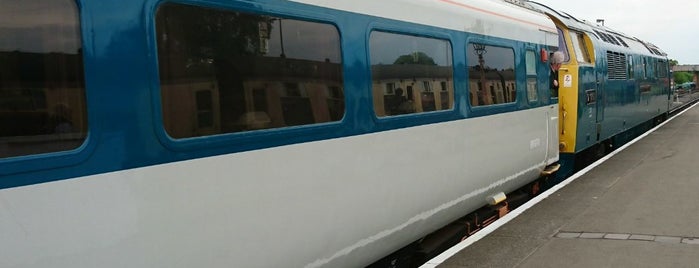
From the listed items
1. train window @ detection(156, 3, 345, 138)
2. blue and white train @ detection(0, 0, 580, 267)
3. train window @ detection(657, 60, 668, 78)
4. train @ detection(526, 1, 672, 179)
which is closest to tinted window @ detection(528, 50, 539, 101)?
train @ detection(526, 1, 672, 179)

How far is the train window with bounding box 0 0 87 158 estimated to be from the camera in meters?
2.29

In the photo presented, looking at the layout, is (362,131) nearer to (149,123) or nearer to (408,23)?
(408,23)

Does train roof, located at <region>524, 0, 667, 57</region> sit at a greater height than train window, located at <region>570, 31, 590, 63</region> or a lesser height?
greater

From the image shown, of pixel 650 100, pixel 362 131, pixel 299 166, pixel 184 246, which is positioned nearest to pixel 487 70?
pixel 362 131

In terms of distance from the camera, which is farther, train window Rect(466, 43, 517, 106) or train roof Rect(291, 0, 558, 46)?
train window Rect(466, 43, 517, 106)

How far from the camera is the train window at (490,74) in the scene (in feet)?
19.8

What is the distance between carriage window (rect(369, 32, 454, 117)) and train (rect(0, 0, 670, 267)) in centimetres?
2

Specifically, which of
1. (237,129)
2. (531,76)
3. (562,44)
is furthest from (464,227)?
(562,44)

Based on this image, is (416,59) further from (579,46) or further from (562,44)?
(579,46)

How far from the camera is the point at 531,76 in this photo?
25.7 ft

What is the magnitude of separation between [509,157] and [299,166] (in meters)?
3.99

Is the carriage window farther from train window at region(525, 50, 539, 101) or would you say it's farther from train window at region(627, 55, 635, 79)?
train window at region(627, 55, 635, 79)

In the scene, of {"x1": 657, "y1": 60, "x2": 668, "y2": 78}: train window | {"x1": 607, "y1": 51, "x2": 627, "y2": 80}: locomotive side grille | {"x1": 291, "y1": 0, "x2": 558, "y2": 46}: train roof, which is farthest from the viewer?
{"x1": 657, "y1": 60, "x2": 668, "y2": 78}: train window

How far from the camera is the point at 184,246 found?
2.92 m
